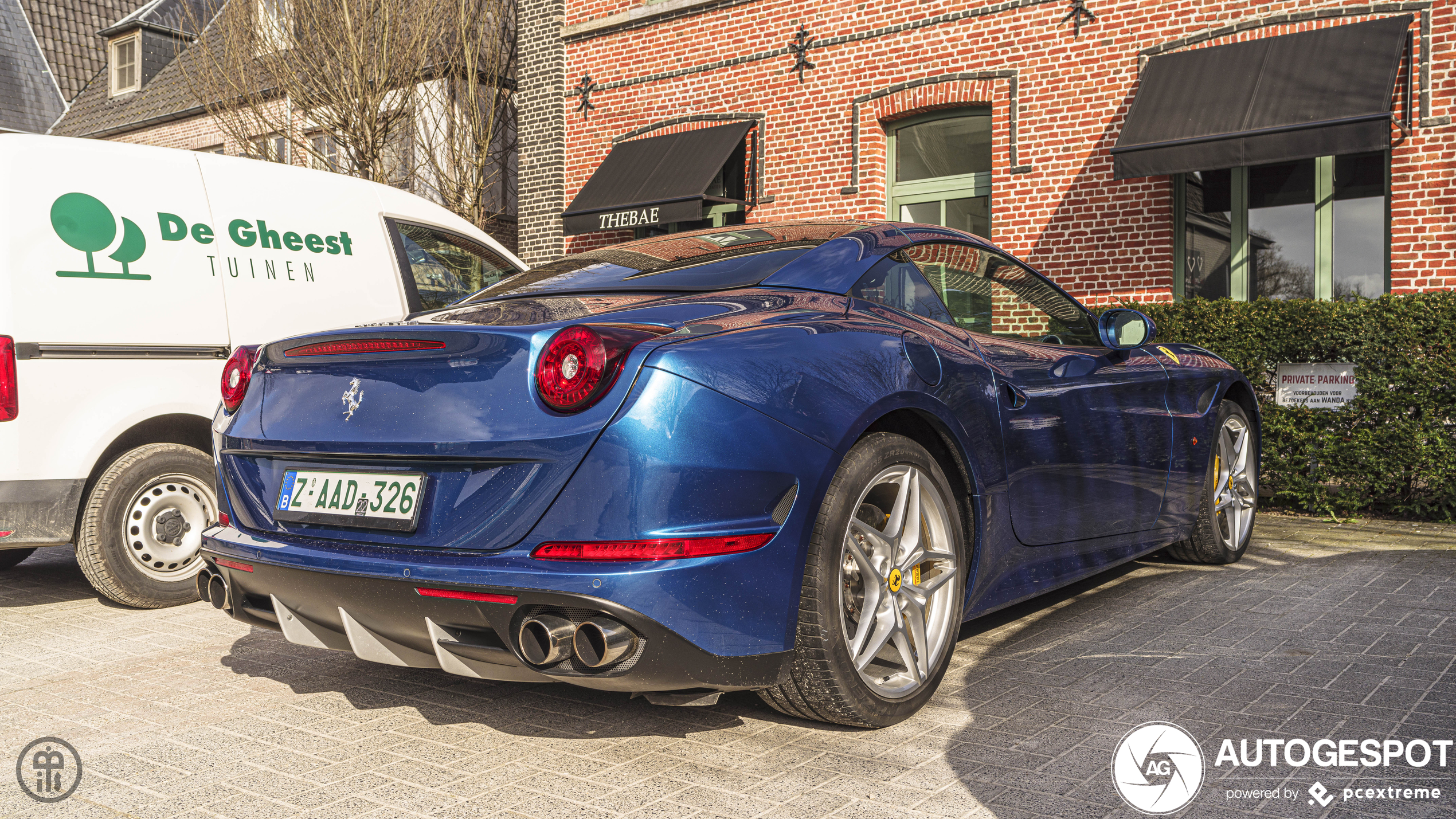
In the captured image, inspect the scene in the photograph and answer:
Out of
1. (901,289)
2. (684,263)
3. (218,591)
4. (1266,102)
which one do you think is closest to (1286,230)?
(1266,102)

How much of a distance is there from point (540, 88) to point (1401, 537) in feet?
38.1

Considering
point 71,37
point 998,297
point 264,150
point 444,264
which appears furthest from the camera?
point 71,37

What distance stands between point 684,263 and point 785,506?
3.90ft

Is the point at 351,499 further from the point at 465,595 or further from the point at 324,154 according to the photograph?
the point at 324,154

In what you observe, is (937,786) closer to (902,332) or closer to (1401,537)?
(902,332)

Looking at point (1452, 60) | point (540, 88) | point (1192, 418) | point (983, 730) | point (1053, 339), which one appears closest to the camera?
point (983, 730)

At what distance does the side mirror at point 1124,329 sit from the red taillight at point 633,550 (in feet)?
8.09

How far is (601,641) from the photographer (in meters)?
2.49

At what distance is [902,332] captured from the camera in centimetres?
329

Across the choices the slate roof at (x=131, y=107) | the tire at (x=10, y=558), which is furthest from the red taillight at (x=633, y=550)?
the slate roof at (x=131, y=107)

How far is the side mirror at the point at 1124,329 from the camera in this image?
4.45 metres

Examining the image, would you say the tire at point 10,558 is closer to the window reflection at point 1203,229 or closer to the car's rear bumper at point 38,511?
the car's rear bumper at point 38,511

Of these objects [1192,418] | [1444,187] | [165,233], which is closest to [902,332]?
[1192,418]

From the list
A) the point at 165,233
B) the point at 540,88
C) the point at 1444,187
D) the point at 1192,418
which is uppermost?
the point at 540,88
